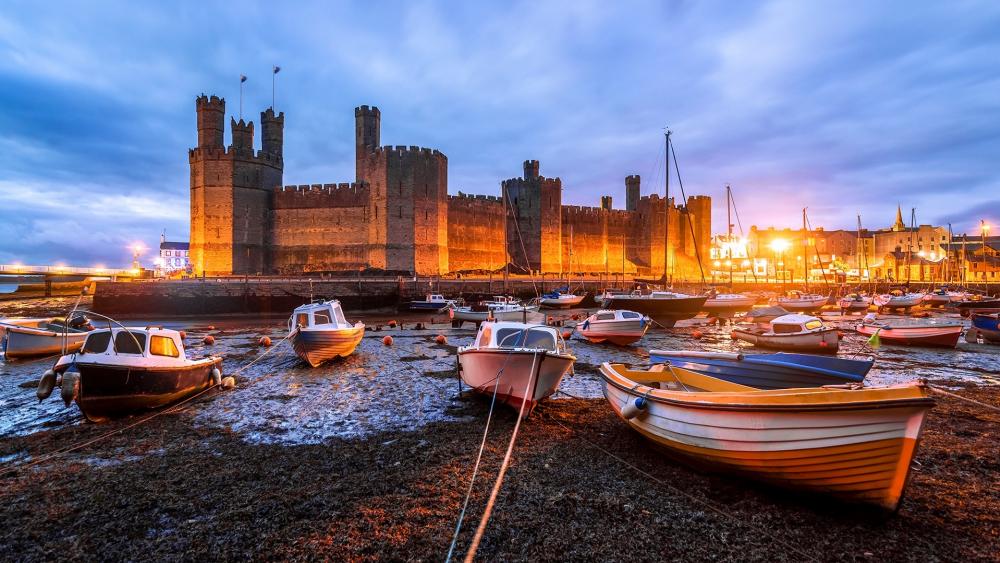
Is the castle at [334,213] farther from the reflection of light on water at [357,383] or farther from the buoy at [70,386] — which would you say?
the buoy at [70,386]

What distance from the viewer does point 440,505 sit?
15.3 feet

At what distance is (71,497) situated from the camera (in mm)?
4828

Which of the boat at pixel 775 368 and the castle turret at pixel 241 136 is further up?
the castle turret at pixel 241 136

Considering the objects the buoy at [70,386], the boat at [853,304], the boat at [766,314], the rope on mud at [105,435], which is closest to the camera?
the rope on mud at [105,435]

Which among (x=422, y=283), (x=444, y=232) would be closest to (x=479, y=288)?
(x=422, y=283)

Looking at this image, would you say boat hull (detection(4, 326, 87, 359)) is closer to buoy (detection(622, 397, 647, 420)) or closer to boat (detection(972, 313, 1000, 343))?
buoy (detection(622, 397, 647, 420))

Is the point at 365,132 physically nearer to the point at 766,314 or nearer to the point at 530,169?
the point at 530,169

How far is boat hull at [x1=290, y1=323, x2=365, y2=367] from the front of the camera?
11.6 metres

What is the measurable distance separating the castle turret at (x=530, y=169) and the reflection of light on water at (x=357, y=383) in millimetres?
37971

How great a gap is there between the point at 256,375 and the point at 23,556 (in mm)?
7393

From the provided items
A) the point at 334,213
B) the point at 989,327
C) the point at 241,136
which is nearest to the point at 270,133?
the point at 241,136

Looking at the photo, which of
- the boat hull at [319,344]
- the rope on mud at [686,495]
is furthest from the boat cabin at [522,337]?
the boat hull at [319,344]

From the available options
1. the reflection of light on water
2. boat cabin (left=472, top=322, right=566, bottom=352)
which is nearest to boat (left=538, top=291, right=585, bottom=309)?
the reflection of light on water

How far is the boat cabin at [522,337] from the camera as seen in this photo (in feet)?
26.0
